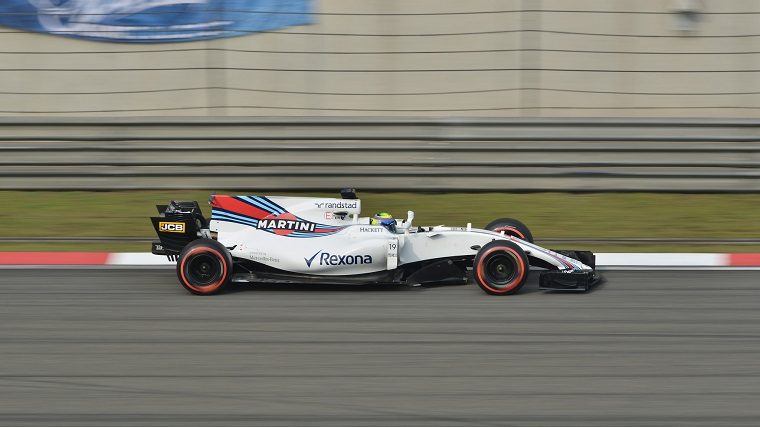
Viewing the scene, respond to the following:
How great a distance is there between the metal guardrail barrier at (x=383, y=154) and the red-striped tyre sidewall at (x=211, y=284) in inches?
139

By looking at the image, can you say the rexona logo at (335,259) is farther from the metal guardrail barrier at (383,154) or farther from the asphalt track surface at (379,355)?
the metal guardrail barrier at (383,154)

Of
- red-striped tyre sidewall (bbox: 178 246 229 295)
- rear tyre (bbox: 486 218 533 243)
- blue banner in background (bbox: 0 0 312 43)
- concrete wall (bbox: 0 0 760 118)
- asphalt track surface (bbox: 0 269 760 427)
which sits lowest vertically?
asphalt track surface (bbox: 0 269 760 427)

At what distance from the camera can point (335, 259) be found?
269 inches

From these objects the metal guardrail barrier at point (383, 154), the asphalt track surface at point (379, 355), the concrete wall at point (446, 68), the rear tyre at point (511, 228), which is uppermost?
the concrete wall at point (446, 68)

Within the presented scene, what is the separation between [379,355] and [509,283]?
1566 mm

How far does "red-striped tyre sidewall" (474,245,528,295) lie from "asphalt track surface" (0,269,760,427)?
3.8 inches

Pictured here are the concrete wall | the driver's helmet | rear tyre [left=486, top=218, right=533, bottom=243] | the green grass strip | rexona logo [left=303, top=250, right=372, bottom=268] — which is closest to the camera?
rexona logo [left=303, top=250, right=372, bottom=268]

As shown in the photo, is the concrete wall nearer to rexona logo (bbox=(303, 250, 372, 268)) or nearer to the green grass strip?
the green grass strip

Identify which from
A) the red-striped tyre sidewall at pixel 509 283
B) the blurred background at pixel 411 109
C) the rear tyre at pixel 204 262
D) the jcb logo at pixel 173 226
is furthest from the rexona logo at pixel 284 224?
the blurred background at pixel 411 109

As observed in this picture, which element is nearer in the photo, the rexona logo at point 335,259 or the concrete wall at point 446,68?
the rexona logo at point 335,259

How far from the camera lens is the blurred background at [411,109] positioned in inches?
401

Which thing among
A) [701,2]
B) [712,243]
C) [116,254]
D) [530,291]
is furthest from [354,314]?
[701,2]

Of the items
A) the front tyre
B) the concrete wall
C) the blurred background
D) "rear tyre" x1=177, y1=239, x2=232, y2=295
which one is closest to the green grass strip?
the blurred background

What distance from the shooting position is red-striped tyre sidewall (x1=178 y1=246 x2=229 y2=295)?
22.2 feet
